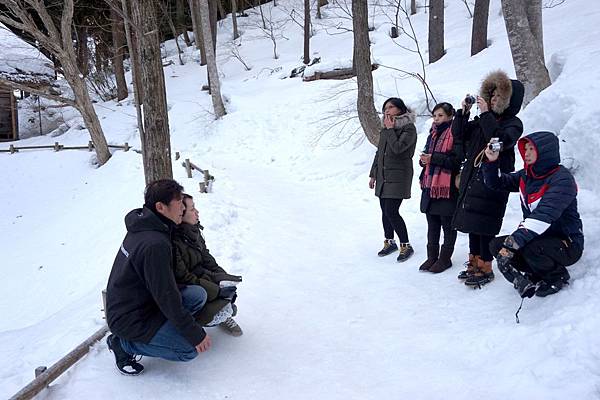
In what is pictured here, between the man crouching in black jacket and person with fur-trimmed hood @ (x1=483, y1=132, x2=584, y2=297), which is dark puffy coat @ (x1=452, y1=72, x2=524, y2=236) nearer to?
person with fur-trimmed hood @ (x1=483, y1=132, x2=584, y2=297)

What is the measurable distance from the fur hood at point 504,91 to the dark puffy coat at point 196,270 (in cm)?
281

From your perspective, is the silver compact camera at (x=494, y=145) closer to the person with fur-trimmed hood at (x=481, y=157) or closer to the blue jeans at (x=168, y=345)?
the person with fur-trimmed hood at (x=481, y=157)

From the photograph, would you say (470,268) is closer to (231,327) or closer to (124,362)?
(231,327)

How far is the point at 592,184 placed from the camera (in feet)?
14.6

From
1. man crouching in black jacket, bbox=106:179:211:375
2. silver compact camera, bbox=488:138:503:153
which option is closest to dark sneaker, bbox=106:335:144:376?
man crouching in black jacket, bbox=106:179:211:375

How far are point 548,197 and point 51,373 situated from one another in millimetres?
3773

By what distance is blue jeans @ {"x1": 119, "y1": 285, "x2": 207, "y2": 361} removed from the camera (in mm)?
3189

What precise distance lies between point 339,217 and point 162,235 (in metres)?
4.99

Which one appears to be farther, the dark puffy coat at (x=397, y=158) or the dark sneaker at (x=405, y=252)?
the dark sneaker at (x=405, y=252)

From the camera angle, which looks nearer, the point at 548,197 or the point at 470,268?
the point at 548,197

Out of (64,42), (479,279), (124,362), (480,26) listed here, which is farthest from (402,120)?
(64,42)

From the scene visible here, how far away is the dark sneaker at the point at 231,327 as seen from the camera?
12.7 feet

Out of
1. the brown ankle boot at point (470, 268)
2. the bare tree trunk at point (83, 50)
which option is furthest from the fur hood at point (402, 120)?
the bare tree trunk at point (83, 50)

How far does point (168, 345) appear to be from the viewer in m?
3.21
